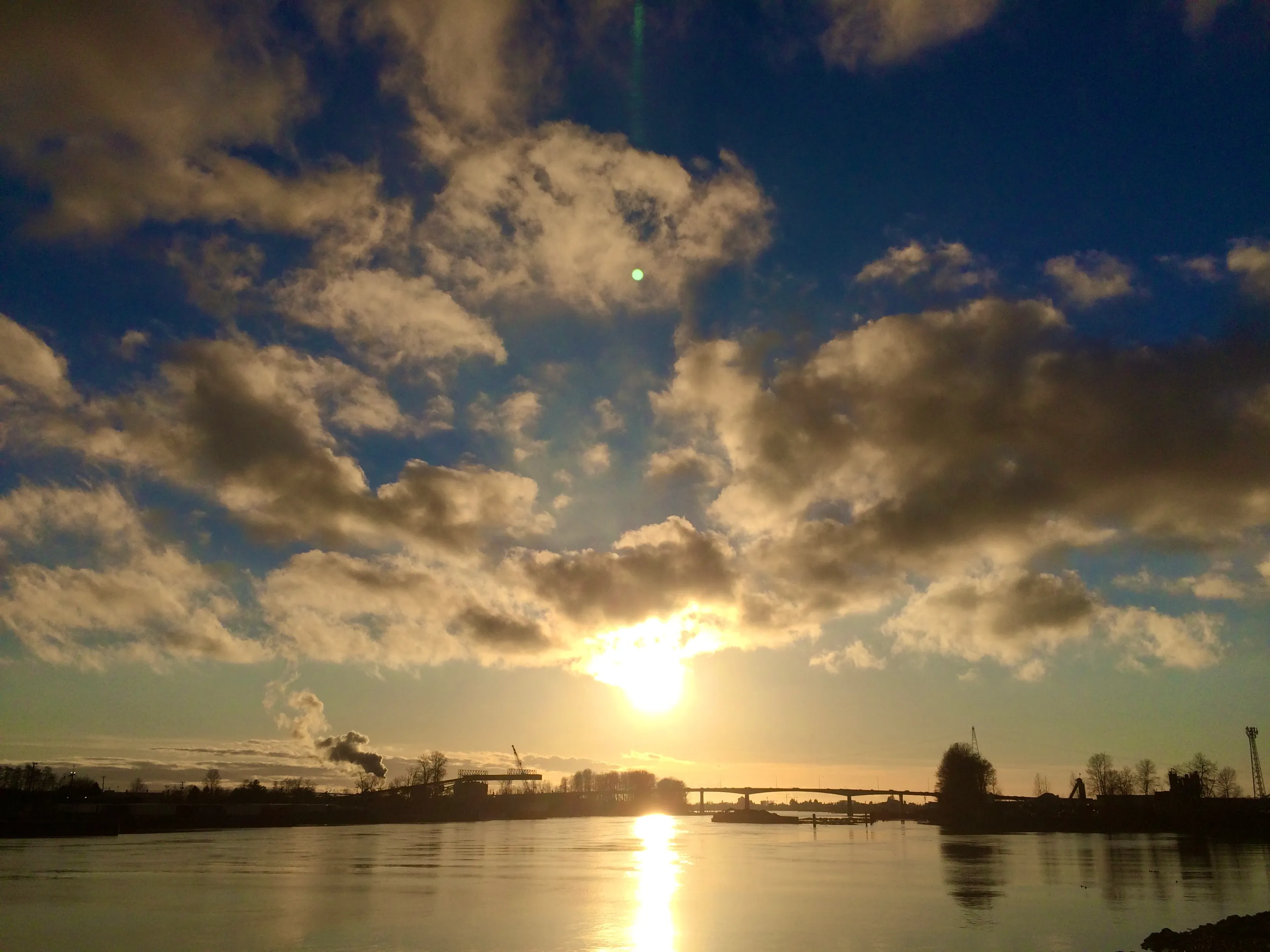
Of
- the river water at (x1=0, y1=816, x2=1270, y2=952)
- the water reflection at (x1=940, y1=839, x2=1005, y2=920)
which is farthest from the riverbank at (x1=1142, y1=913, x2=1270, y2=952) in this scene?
the water reflection at (x1=940, y1=839, x2=1005, y2=920)

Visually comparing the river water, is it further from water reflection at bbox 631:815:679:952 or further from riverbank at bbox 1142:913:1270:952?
riverbank at bbox 1142:913:1270:952

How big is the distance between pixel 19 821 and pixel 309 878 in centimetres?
11688

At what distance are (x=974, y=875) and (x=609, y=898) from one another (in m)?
37.9

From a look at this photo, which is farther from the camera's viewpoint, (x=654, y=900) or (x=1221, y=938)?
(x=654, y=900)

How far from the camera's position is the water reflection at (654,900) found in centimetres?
4131

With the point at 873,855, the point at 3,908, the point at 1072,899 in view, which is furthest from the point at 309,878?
the point at 873,855

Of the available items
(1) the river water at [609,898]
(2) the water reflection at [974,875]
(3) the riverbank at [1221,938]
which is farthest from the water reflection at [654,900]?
(3) the riverbank at [1221,938]

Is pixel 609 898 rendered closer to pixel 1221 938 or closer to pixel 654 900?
pixel 654 900

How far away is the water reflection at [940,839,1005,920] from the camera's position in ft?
183

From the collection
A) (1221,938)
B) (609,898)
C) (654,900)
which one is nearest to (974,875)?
(654,900)

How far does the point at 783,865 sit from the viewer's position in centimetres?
9244

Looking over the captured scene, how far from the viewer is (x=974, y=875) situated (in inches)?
3036

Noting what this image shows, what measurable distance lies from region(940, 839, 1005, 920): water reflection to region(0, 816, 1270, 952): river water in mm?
389

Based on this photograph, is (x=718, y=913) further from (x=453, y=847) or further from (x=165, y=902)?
(x=453, y=847)
